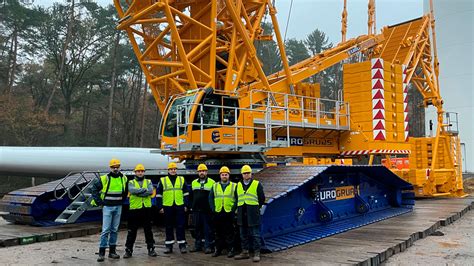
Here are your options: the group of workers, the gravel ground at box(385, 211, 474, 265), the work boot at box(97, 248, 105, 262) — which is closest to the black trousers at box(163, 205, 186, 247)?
the group of workers

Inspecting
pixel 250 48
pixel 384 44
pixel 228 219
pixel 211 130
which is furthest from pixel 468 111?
pixel 228 219

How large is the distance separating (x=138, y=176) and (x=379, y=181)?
24.6ft

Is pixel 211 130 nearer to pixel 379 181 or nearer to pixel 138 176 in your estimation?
pixel 138 176

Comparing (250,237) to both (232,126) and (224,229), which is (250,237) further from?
(232,126)

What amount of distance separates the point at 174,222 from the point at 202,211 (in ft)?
1.92

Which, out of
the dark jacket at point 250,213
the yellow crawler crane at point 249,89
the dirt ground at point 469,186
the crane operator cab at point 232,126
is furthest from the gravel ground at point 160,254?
the dirt ground at point 469,186

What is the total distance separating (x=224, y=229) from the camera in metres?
7.40

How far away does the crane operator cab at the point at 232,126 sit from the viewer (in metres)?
9.15

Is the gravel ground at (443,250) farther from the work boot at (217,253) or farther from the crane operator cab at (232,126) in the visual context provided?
the crane operator cab at (232,126)

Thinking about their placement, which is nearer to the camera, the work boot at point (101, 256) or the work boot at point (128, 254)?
the work boot at point (101, 256)

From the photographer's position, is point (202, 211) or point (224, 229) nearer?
point (224, 229)

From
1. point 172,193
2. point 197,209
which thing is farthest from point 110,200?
point 197,209

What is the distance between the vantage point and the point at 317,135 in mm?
12312

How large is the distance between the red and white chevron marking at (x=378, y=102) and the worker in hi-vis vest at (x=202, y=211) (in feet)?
21.1
